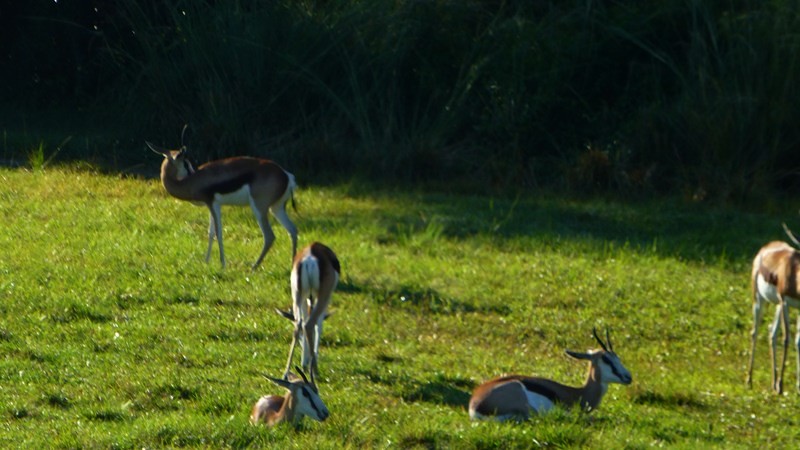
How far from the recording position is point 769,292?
9062 millimetres

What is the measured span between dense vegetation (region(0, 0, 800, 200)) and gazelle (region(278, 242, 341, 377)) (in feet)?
24.5

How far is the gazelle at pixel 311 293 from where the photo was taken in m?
8.20

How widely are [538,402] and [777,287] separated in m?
2.48

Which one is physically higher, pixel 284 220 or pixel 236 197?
pixel 236 197

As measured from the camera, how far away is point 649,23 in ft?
56.4

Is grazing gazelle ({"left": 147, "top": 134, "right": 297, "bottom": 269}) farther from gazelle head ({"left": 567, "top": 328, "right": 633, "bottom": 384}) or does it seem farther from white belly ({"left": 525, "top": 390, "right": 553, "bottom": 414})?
white belly ({"left": 525, "top": 390, "right": 553, "bottom": 414})

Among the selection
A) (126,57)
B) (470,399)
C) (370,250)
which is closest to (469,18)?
(126,57)

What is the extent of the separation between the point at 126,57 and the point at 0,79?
300cm

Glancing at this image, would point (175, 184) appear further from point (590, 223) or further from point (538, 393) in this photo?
point (538, 393)

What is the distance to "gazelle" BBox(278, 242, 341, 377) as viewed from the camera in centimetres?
820

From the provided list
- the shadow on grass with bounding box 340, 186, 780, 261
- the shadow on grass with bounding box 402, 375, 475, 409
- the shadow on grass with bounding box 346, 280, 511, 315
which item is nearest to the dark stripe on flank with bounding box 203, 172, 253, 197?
the shadow on grass with bounding box 346, 280, 511, 315

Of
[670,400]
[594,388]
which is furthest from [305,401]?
[670,400]

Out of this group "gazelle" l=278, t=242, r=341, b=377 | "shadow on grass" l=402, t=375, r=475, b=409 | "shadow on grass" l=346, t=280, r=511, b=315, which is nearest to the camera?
"shadow on grass" l=402, t=375, r=475, b=409

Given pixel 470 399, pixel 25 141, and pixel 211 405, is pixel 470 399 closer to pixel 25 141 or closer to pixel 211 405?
pixel 211 405
